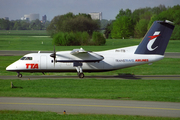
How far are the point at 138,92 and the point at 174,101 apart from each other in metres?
4.27

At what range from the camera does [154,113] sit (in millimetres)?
15094

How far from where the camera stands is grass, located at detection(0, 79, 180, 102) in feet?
64.8

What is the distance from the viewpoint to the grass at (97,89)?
19750 millimetres

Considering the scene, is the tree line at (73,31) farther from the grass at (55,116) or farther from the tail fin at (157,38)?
the grass at (55,116)

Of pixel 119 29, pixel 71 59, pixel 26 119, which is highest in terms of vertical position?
pixel 119 29

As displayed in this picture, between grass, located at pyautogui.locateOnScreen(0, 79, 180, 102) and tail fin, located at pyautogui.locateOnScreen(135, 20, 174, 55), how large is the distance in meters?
4.67

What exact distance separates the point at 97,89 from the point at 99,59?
660 centimetres

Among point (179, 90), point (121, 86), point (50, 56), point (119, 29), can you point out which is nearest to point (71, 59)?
point (50, 56)

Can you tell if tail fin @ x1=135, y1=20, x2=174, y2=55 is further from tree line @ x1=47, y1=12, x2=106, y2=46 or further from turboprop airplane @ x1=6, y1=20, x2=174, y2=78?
tree line @ x1=47, y1=12, x2=106, y2=46

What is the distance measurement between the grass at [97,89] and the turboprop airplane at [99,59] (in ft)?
9.12

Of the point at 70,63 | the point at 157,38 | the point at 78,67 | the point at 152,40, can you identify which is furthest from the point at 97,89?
the point at 157,38

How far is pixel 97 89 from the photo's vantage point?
2323cm

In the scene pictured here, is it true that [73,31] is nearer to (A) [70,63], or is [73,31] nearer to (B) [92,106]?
(A) [70,63]

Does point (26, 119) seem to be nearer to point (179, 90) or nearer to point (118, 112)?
point (118, 112)
